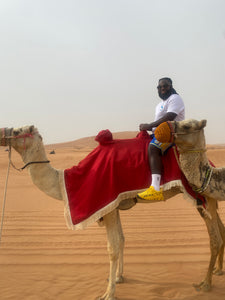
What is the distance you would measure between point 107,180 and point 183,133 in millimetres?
1062

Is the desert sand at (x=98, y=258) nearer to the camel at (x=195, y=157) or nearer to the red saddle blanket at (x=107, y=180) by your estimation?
the camel at (x=195, y=157)

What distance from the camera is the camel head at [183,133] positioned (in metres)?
3.03

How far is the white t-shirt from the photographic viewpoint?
12.0 ft

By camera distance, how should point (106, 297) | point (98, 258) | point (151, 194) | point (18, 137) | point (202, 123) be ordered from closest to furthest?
1. point (202, 123)
2. point (151, 194)
3. point (18, 137)
4. point (106, 297)
5. point (98, 258)

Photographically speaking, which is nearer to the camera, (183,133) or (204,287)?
(183,133)

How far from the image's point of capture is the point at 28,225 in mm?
6691

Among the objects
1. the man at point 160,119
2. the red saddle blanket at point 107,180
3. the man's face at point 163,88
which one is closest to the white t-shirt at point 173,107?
the man at point 160,119

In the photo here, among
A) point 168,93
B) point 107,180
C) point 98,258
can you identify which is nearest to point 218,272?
point 98,258

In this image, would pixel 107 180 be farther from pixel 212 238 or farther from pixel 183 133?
pixel 212 238

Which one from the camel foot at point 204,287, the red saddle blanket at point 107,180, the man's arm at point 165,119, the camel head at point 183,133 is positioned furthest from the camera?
the camel foot at point 204,287

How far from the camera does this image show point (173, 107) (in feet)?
11.9

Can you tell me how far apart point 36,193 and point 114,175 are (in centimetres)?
794

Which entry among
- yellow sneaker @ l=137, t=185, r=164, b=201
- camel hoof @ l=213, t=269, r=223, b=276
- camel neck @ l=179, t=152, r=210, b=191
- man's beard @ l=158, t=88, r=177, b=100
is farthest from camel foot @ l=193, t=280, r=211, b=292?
man's beard @ l=158, t=88, r=177, b=100

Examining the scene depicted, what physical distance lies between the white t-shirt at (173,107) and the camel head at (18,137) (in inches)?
67.9
